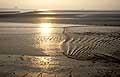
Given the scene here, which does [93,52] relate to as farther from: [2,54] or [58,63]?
[2,54]

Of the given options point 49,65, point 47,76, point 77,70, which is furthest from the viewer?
point 49,65

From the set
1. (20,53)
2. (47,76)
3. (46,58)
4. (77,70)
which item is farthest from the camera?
(20,53)

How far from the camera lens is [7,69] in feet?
27.1

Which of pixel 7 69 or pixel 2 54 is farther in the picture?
pixel 2 54

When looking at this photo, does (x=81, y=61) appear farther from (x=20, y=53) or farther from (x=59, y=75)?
(x=20, y=53)

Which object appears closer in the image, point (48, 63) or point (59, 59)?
point (48, 63)

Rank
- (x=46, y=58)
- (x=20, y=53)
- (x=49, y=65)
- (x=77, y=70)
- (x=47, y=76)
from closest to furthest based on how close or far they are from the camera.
Answer: (x=47, y=76) → (x=77, y=70) → (x=49, y=65) → (x=46, y=58) → (x=20, y=53)

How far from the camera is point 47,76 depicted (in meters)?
7.59

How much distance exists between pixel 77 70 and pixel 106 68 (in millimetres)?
937

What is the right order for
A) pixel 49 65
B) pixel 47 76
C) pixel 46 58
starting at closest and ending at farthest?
pixel 47 76 < pixel 49 65 < pixel 46 58

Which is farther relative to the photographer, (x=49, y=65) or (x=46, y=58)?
(x=46, y=58)

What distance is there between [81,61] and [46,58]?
52.1 inches

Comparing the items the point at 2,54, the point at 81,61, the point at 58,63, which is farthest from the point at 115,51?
the point at 2,54

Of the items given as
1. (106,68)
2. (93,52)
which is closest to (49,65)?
(106,68)
